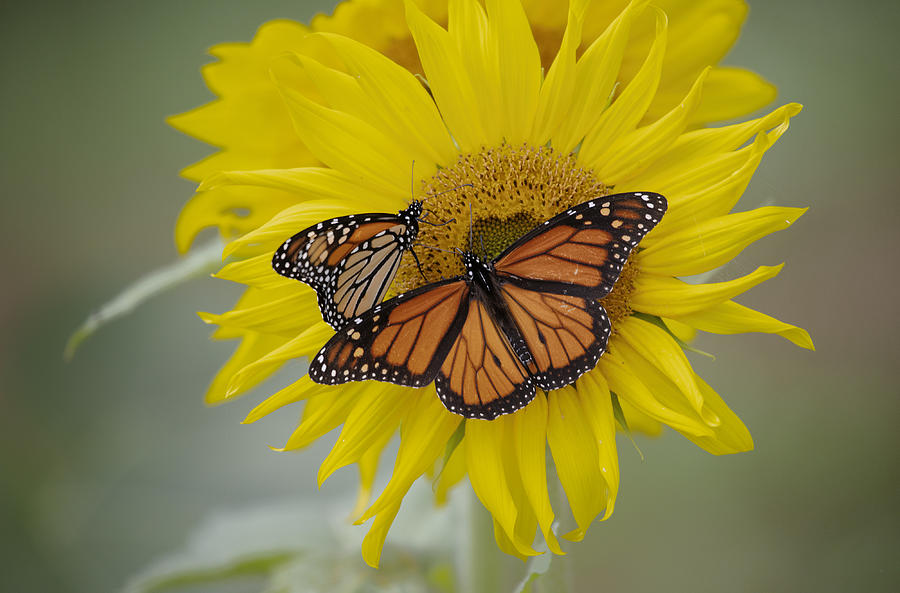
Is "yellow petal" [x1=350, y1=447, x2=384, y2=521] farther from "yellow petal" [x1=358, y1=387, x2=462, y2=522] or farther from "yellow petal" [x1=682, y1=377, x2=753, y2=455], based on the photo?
"yellow petal" [x1=682, y1=377, x2=753, y2=455]

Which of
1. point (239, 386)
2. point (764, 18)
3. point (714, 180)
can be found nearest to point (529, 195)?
point (714, 180)

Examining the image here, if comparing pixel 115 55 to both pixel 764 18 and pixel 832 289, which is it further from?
pixel 832 289

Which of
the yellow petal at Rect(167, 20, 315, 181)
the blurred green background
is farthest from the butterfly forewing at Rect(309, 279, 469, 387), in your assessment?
the blurred green background

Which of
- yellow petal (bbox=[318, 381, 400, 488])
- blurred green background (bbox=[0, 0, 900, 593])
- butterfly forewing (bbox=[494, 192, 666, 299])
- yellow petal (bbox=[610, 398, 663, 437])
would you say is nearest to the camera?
butterfly forewing (bbox=[494, 192, 666, 299])

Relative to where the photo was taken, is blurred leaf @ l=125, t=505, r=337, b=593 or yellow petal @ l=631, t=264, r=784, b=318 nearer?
yellow petal @ l=631, t=264, r=784, b=318

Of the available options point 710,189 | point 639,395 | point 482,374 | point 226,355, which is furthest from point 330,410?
point 226,355

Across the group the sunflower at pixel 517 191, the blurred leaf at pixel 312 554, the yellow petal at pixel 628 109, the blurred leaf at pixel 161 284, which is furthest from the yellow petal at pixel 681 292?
the blurred leaf at pixel 312 554

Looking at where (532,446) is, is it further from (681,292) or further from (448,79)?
(448,79)
